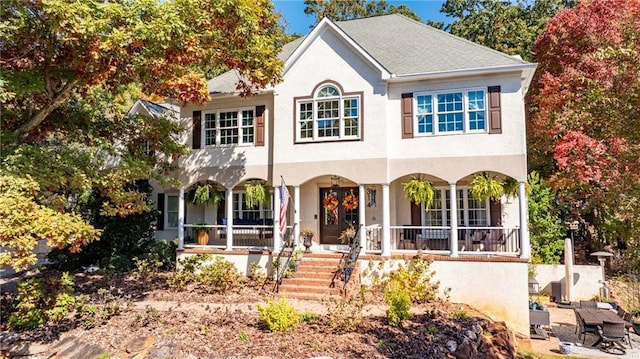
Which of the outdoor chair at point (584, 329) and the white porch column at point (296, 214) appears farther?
the white porch column at point (296, 214)

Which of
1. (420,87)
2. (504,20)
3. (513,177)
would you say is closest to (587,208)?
(513,177)

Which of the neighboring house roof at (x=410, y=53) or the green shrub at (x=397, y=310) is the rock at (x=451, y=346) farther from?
the neighboring house roof at (x=410, y=53)

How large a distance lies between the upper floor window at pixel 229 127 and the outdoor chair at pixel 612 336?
A: 1313cm

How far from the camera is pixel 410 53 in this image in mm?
15812

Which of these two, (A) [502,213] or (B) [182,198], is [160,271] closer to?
(B) [182,198]

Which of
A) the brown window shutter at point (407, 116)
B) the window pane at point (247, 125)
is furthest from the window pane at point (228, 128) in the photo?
the brown window shutter at point (407, 116)

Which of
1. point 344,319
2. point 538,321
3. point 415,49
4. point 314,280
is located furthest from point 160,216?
point 538,321

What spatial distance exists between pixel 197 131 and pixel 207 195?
275cm

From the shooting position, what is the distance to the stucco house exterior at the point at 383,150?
13.2m

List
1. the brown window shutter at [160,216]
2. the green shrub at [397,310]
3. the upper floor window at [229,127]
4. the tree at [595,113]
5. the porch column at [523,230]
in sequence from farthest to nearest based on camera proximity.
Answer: the brown window shutter at [160,216], the upper floor window at [229,127], the porch column at [523,230], the green shrub at [397,310], the tree at [595,113]

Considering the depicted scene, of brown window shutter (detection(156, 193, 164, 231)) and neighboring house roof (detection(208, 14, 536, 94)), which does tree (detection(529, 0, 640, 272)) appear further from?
brown window shutter (detection(156, 193, 164, 231))

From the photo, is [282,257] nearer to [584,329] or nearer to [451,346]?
[451,346]

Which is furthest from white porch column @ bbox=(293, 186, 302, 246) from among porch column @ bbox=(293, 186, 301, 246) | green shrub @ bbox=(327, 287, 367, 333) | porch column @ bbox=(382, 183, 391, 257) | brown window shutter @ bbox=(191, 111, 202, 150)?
green shrub @ bbox=(327, 287, 367, 333)

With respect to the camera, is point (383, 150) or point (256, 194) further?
point (256, 194)
